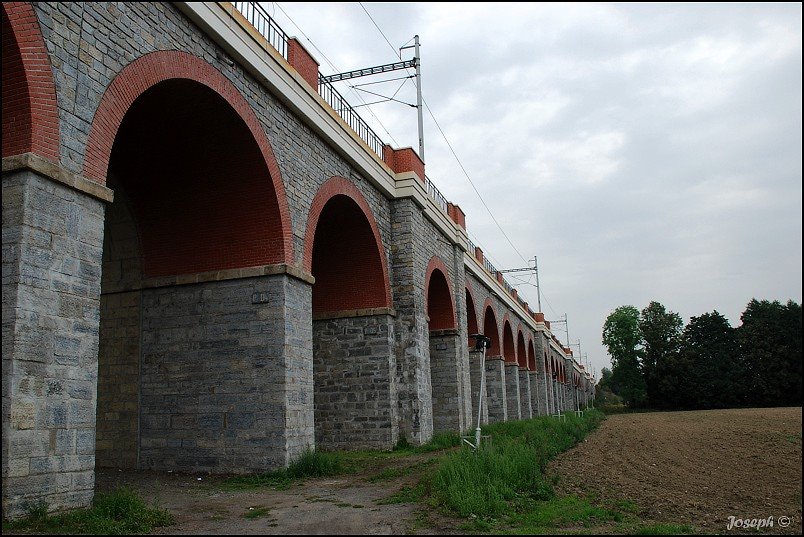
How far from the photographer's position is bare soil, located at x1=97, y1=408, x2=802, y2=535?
21.7ft

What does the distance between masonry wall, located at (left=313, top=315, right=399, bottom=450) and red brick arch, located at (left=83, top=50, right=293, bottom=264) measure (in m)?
4.88

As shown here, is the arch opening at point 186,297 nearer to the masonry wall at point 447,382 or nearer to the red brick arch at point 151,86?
the red brick arch at point 151,86

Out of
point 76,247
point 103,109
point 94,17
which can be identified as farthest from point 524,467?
point 94,17

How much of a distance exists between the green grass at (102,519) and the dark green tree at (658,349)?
59.4 metres

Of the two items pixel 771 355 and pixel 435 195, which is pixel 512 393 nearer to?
pixel 435 195

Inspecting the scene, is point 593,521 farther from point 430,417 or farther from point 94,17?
point 430,417

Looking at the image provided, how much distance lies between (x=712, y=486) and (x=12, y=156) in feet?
31.3

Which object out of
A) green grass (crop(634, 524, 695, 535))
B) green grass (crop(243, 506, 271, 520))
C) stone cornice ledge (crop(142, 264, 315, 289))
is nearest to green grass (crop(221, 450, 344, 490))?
green grass (crop(243, 506, 271, 520))

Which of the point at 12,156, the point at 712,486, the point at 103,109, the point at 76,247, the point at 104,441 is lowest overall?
the point at 712,486

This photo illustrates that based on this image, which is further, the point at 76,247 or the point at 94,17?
the point at 94,17

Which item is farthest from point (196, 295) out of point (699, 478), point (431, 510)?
point (699, 478)

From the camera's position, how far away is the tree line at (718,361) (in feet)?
173

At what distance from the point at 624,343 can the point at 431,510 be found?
244 ft

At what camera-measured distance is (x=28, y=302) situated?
5.89 meters
